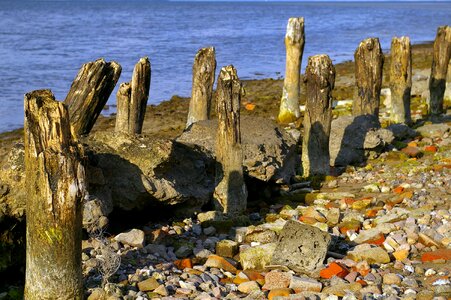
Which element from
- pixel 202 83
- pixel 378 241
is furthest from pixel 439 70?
pixel 378 241

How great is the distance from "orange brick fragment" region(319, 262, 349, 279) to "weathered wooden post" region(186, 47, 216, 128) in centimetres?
829

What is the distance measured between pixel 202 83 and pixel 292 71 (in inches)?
218

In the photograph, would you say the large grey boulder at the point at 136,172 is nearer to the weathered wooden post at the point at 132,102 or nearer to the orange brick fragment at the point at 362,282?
the weathered wooden post at the point at 132,102

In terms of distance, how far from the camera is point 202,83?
17.3 meters

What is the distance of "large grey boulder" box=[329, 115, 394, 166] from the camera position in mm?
16438

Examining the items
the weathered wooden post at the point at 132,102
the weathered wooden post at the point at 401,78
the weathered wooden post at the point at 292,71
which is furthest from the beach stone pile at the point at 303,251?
the weathered wooden post at the point at 292,71

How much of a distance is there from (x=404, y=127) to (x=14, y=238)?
11.1 m

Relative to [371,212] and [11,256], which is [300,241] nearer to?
[371,212]

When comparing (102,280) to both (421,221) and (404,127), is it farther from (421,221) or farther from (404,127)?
(404,127)

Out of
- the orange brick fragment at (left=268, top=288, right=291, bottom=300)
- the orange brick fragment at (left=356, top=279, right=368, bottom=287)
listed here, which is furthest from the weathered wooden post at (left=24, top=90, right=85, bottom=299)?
the orange brick fragment at (left=356, top=279, right=368, bottom=287)

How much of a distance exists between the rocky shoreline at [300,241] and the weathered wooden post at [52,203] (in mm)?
592

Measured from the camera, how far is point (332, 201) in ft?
43.6

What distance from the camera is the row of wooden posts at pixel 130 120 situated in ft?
26.9

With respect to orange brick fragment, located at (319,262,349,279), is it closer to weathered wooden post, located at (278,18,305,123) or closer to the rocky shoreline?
the rocky shoreline
